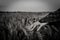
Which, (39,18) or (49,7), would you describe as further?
(49,7)

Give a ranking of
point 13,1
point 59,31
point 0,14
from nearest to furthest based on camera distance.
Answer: point 59,31, point 0,14, point 13,1

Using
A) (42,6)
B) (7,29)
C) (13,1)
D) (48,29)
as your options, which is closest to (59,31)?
(48,29)

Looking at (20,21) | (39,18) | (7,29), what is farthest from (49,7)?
(7,29)

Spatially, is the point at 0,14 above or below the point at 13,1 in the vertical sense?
below

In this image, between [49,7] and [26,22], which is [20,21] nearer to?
[26,22]

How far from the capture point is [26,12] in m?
1.83

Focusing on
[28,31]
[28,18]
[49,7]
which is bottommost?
[28,31]

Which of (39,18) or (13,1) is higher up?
(13,1)

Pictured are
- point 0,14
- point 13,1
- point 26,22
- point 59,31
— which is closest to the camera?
point 59,31

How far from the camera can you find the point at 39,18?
1.69 m

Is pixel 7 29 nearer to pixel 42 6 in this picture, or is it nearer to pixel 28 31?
pixel 28 31

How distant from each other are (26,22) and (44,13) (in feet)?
1.37

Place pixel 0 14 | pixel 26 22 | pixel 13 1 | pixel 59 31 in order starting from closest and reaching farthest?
1. pixel 59 31
2. pixel 26 22
3. pixel 0 14
4. pixel 13 1

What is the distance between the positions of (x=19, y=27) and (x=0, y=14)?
472mm
